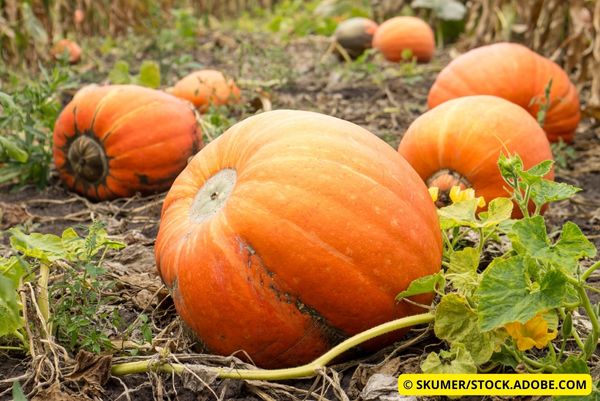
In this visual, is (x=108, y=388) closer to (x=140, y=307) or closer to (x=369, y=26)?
(x=140, y=307)

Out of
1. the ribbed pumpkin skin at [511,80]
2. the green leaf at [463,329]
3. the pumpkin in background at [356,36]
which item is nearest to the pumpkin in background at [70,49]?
the pumpkin in background at [356,36]

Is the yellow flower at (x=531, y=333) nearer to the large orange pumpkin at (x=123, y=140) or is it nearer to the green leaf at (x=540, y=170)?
the green leaf at (x=540, y=170)

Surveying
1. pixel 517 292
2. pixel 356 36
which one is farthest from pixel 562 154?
pixel 356 36

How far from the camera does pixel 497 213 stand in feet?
6.47

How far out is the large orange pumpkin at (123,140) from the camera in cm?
347

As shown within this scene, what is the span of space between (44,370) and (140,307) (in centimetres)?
54

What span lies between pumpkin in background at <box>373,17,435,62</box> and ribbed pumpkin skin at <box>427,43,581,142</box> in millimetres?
2894

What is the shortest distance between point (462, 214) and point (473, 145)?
0.95 m

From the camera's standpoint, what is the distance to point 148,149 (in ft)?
11.5

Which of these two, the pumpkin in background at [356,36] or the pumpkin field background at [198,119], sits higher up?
the pumpkin field background at [198,119]

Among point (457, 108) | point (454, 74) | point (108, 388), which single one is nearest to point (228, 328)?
point (108, 388)

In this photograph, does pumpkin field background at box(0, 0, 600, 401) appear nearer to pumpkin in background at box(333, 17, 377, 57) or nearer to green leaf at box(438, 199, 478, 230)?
pumpkin in background at box(333, 17, 377, 57)

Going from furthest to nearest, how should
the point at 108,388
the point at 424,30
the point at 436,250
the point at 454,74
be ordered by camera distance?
1. the point at 424,30
2. the point at 454,74
3. the point at 436,250
4. the point at 108,388

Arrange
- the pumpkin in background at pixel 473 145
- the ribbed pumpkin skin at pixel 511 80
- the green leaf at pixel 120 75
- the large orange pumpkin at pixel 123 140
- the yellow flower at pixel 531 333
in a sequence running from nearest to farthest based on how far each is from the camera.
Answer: the yellow flower at pixel 531 333 < the pumpkin in background at pixel 473 145 < the large orange pumpkin at pixel 123 140 < the ribbed pumpkin skin at pixel 511 80 < the green leaf at pixel 120 75
